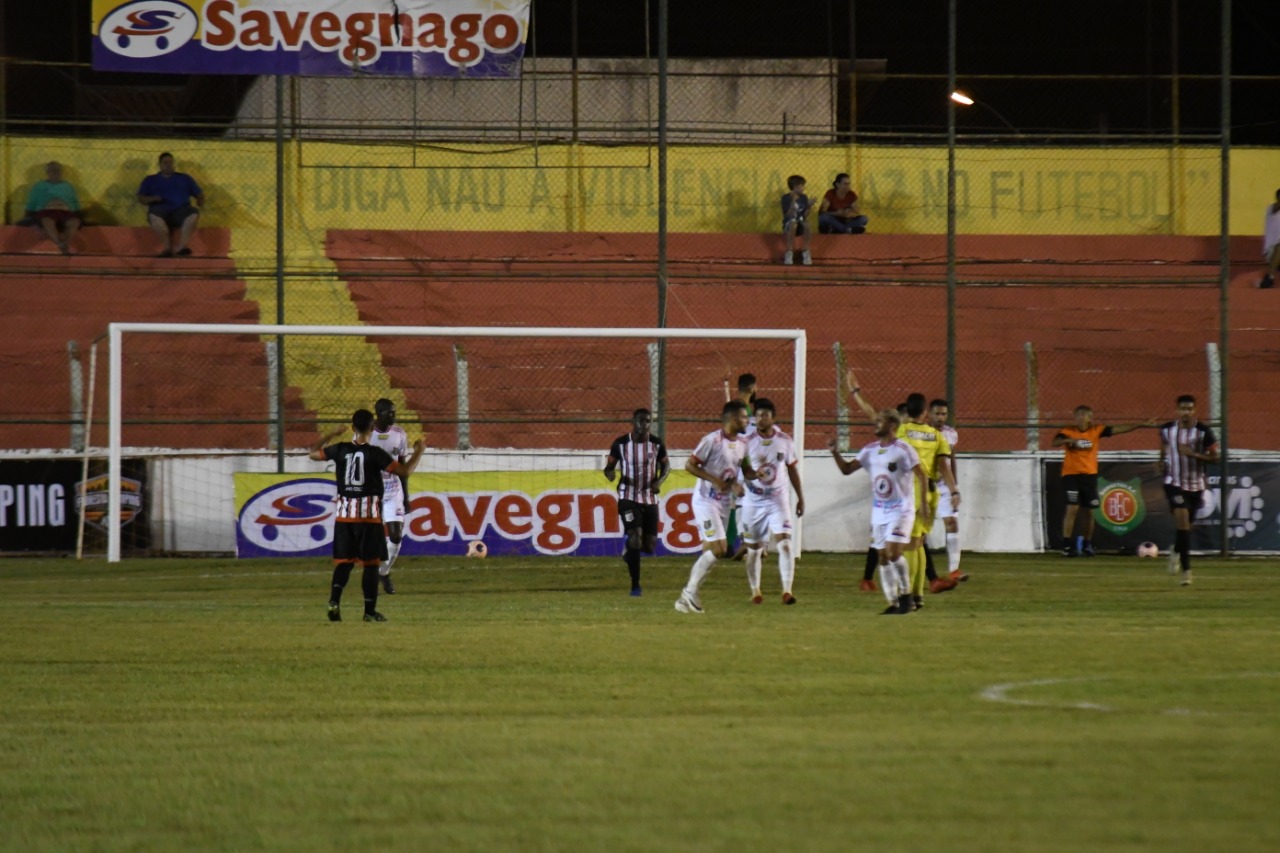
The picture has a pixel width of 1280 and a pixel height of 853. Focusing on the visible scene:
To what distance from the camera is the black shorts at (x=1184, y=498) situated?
61.8ft

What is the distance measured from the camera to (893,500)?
1437 cm

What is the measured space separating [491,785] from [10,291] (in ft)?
67.2

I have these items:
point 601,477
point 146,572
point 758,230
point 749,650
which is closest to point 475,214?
point 758,230

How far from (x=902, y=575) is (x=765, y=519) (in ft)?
5.20

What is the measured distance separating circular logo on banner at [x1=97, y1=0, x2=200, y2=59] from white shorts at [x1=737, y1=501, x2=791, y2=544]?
11374 millimetres

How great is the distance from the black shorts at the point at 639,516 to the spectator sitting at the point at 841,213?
1159cm

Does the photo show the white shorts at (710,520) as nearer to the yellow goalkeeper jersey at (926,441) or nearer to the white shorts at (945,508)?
the yellow goalkeeper jersey at (926,441)

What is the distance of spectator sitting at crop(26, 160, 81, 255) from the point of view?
86.0 feet

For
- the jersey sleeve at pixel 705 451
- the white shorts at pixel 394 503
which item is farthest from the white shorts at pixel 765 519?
the white shorts at pixel 394 503

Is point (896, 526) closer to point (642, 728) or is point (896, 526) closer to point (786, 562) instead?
point (786, 562)

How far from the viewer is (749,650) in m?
11.5

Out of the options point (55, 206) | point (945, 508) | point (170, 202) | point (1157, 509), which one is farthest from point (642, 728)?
point (55, 206)

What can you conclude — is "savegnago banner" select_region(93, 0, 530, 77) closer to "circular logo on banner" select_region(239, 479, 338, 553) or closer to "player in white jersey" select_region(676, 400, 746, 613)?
"circular logo on banner" select_region(239, 479, 338, 553)

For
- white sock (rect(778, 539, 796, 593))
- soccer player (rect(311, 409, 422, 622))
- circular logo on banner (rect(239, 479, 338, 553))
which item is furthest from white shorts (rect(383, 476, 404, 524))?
white sock (rect(778, 539, 796, 593))
